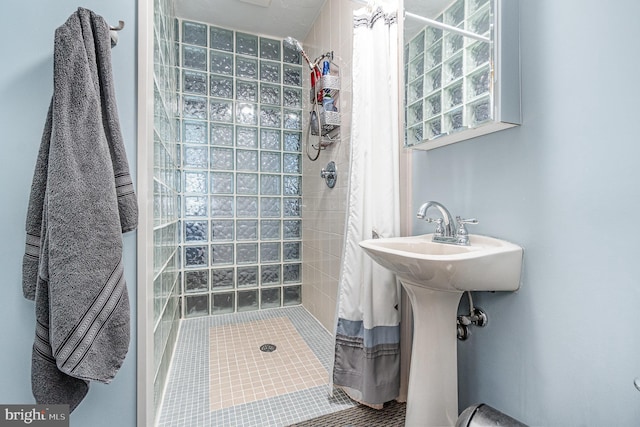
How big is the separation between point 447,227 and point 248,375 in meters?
1.28

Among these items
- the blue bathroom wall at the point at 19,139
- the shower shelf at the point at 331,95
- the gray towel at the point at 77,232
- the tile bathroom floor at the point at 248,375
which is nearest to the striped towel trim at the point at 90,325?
the gray towel at the point at 77,232

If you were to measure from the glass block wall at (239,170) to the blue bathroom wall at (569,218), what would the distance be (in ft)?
5.65

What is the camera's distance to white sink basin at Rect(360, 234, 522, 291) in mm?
745

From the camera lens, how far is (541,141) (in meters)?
0.79

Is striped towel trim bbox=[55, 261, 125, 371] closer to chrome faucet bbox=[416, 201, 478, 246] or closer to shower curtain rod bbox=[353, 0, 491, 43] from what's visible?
chrome faucet bbox=[416, 201, 478, 246]

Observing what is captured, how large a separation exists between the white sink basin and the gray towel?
0.76 m

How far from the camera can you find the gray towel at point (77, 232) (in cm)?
64

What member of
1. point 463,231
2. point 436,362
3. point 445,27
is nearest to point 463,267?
point 463,231

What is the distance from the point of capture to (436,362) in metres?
0.93

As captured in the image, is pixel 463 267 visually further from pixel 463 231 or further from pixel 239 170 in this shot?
pixel 239 170

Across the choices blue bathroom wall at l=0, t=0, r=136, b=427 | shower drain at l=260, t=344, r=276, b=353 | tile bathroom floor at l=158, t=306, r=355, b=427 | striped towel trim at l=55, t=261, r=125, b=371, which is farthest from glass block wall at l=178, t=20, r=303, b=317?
striped towel trim at l=55, t=261, r=125, b=371

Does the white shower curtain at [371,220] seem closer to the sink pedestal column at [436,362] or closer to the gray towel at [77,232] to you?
the sink pedestal column at [436,362]

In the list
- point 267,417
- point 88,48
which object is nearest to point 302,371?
point 267,417

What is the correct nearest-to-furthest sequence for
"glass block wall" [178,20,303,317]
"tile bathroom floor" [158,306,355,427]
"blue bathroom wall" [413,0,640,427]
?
"blue bathroom wall" [413,0,640,427] → "tile bathroom floor" [158,306,355,427] → "glass block wall" [178,20,303,317]
